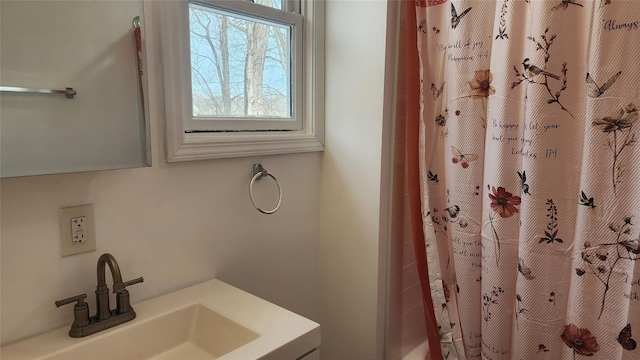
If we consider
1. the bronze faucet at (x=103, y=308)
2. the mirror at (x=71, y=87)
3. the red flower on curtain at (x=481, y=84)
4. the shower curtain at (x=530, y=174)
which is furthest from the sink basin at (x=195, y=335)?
the red flower on curtain at (x=481, y=84)

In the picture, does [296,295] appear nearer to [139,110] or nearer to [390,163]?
[390,163]

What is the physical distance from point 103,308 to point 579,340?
1263 millimetres

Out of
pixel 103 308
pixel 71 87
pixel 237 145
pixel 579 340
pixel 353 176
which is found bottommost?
pixel 579 340

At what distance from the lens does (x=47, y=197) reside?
0.94 metres

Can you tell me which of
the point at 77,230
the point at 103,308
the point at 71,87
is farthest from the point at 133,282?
the point at 71,87

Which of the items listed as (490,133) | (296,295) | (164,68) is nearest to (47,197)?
(164,68)

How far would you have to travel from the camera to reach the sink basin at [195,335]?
90 cm

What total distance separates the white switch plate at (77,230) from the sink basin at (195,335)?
197 mm

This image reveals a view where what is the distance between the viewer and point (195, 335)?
1.11 metres

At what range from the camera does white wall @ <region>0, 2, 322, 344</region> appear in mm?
920

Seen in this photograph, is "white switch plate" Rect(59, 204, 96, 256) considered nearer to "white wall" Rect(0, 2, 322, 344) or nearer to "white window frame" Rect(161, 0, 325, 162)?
"white wall" Rect(0, 2, 322, 344)

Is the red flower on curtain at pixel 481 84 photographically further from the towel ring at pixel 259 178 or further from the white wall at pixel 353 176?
the towel ring at pixel 259 178

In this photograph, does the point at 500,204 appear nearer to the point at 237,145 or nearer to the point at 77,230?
the point at 237,145

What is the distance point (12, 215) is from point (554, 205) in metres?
1.35
